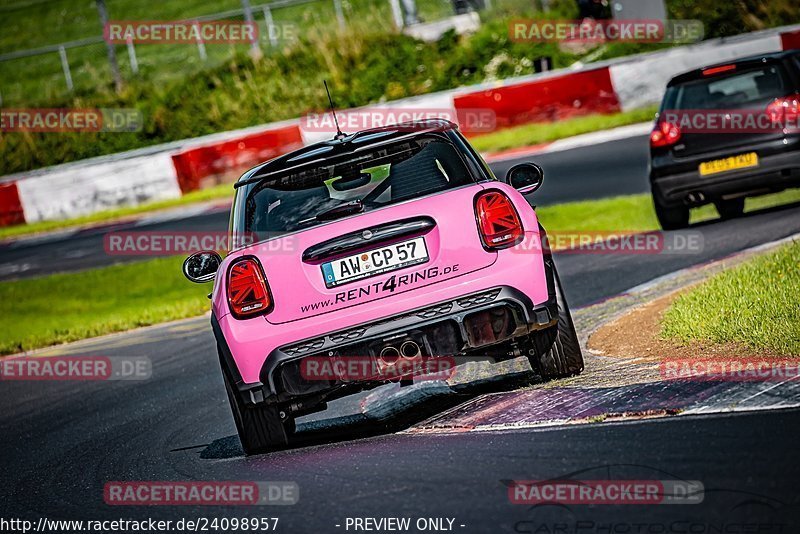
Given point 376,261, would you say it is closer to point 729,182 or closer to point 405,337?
point 405,337

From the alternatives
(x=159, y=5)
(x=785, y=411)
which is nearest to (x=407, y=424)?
(x=785, y=411)

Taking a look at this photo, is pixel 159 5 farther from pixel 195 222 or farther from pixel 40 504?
pixel 40 504

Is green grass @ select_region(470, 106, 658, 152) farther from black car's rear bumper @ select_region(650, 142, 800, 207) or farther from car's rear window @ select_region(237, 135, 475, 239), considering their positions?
car's rear window @ select_region(237, 135, 475, 239)

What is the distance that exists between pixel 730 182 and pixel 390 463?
8072 mm

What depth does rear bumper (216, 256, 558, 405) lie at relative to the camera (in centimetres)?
641

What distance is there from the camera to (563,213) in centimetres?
1681

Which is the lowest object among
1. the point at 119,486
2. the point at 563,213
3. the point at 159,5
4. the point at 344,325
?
the point at 563,213

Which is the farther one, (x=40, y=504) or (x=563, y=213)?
(x=563, y=213)

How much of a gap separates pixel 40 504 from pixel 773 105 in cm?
889

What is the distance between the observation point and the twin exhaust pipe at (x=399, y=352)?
642 centimetres

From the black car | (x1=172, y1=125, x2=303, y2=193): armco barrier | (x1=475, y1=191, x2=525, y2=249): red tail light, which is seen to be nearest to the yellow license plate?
the black car

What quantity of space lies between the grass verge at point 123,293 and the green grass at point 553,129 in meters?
6.81

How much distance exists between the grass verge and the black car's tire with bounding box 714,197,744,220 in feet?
0.94

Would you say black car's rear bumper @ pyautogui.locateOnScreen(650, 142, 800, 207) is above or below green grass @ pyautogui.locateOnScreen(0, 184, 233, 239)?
above
